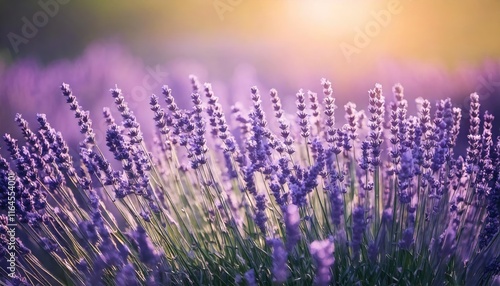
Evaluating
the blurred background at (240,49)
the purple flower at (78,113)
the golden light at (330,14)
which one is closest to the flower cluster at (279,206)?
the purple flower at (78,113)

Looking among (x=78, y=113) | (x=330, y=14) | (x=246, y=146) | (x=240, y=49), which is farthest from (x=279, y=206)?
(x=240, y=49)

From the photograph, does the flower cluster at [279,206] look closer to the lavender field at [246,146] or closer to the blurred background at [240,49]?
the lavender field at [246,146]

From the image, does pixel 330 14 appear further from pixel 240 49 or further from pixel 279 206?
pixel 279 206

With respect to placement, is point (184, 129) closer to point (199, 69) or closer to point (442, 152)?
point (442, 152)

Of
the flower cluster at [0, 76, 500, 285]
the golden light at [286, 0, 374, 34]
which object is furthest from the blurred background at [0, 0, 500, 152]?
the flower cluster at [0, 76, 500, 285]

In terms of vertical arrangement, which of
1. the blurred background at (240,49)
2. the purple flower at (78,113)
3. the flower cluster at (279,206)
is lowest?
the flower cluster at (279,206)

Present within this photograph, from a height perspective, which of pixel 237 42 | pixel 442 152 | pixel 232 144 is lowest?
pixel 442 152

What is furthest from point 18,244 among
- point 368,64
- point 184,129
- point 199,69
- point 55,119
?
point 368,64
